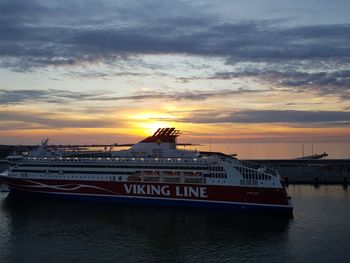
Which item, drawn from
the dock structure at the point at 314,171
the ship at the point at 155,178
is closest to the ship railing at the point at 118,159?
the ship at the point at 155,178

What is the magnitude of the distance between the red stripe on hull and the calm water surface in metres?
2.00

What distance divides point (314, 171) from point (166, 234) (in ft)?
186

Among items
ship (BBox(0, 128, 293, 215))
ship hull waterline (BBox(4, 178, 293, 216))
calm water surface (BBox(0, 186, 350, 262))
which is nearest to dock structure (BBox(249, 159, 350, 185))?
calm water surface (BBox(0, 186, 350, 262))

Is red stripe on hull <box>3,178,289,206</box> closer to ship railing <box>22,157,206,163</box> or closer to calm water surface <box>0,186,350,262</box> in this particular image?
calm water surface <box>0,186,350,262</box>

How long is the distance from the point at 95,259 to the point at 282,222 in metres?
21.2

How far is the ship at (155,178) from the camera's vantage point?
4941cm

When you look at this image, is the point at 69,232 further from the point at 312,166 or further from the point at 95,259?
the point at 312,166

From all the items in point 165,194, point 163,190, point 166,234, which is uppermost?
point 163,190

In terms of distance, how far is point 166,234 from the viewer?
4062 centimetres

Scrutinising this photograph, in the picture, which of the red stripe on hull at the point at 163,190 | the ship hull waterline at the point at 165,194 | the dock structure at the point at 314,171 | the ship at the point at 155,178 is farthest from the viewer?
the dock structure at the point at 314,171

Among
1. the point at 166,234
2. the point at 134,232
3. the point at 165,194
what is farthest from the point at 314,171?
the point at 134,232

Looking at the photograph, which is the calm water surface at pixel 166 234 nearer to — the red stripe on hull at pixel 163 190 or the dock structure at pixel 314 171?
the red stripe on hull at pixel 163 190

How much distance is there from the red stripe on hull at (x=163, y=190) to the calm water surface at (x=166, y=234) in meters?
2.00

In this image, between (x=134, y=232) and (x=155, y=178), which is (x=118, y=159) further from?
(x=134, y=232)
